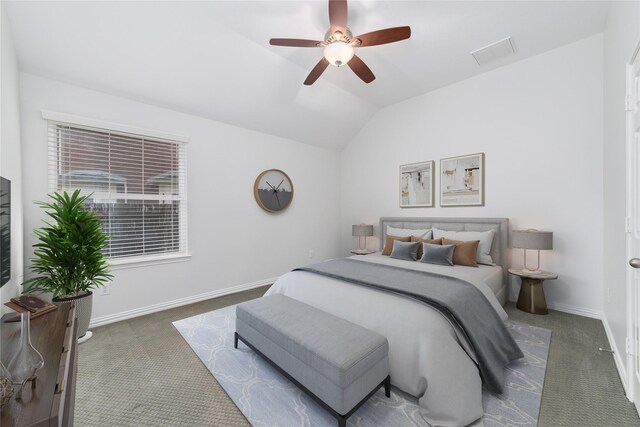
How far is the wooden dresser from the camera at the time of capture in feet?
2.75

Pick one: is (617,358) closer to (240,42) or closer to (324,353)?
(324,353)

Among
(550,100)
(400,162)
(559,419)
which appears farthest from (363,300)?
(550,100)

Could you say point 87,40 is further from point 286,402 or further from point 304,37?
point 286,402

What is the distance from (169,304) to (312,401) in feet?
8.15

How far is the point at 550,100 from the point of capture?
3145 millimetres

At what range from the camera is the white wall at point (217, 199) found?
8.42 ft

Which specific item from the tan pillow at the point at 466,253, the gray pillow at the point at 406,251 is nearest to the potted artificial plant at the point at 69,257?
the gray pillow at the point at 406,251

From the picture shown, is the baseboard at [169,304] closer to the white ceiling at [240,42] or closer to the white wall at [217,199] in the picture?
the white wall at [217,199]

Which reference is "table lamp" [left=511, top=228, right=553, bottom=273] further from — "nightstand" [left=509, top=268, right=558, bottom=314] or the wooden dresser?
the wooden dresser

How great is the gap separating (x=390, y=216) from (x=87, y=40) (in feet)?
14.6

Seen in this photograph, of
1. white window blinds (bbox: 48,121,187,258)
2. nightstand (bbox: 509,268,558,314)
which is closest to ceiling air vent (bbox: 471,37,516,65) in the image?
nightstand (bbox: 509,268,558,314)

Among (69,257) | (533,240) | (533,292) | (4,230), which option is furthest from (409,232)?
(4,230)

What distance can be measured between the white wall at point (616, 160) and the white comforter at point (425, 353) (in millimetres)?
1280

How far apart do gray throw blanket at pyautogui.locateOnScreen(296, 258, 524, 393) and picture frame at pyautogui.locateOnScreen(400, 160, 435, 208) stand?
189cm
